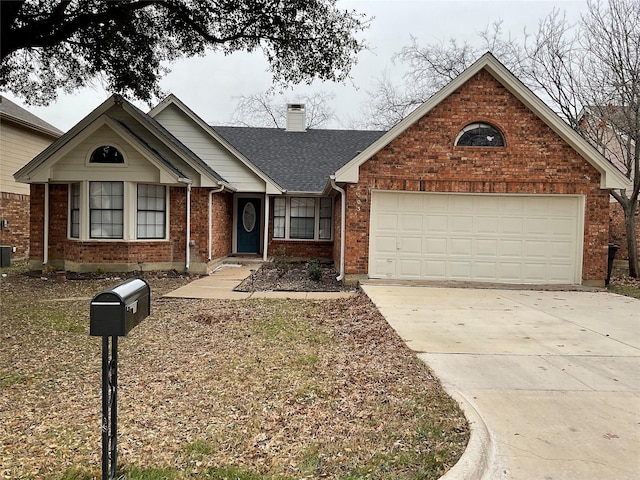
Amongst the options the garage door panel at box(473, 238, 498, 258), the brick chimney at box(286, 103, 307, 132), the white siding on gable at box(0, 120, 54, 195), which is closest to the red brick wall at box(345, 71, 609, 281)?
the garage door panel at box(473, 238, 498, 258)

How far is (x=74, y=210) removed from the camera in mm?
14070

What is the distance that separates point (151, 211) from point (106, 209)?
1189 mm

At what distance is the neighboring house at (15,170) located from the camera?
18.5m

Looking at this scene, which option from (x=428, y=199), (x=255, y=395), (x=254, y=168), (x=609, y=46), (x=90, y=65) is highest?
(x=609, y=46)

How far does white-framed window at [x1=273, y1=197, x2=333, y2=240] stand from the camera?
18.4 meters

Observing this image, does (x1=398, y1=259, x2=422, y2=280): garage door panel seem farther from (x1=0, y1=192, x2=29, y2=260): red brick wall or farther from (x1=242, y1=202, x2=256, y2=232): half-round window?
(x1=0, y1=192, x2=29, y2=260): red brick wall

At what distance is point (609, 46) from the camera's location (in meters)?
15.8

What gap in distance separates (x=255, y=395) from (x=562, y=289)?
9.82 meters

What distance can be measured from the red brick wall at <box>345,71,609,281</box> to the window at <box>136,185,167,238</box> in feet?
18.8

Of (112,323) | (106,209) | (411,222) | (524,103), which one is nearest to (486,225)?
(411,222)

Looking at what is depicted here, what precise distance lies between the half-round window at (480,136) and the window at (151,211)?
8.40m

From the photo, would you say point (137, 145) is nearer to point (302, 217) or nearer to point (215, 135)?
point (215, 135)

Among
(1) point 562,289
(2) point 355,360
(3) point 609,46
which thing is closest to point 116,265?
(2) point 355,360

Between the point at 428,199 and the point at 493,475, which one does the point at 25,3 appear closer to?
the point at 428,199
